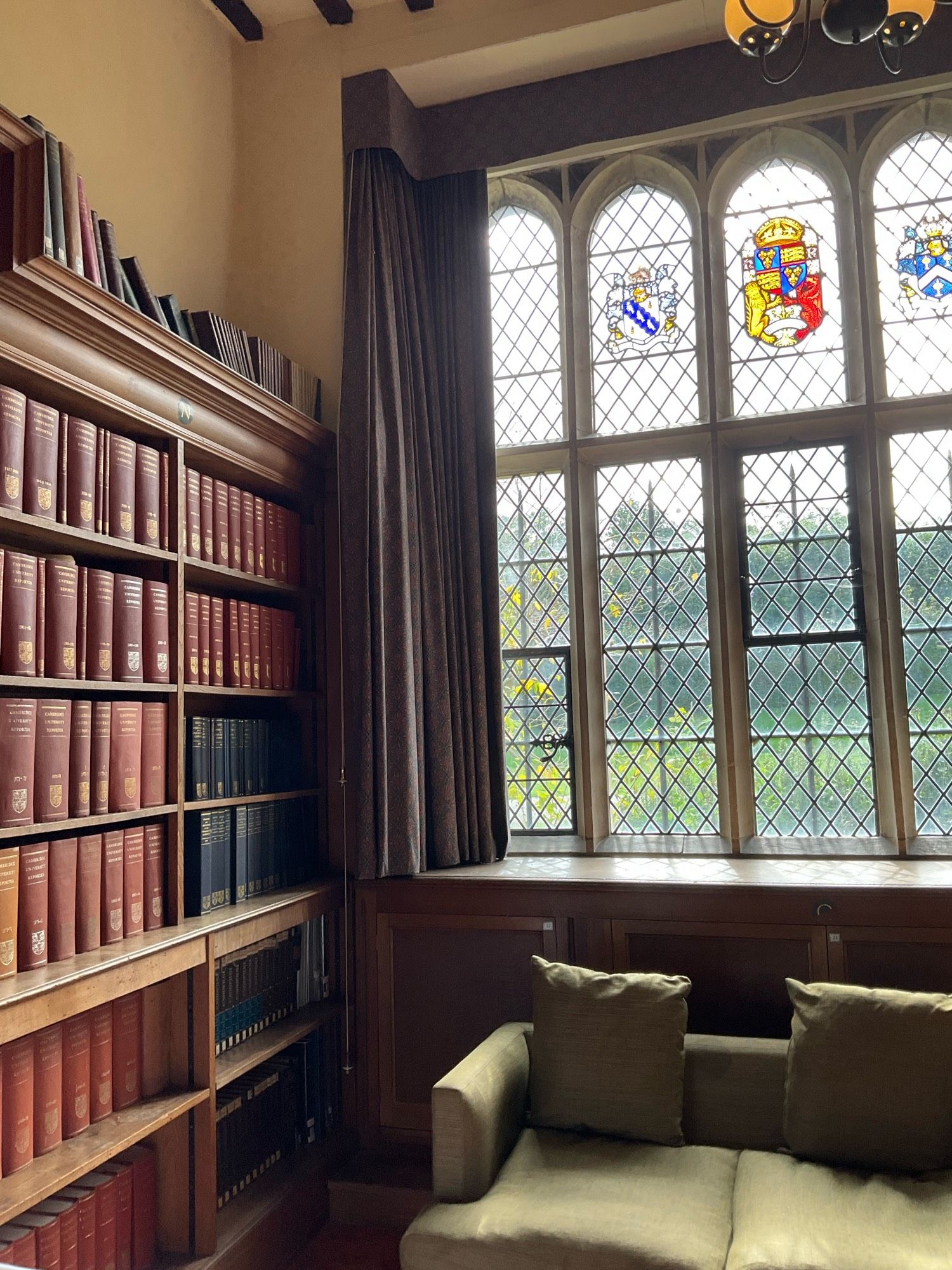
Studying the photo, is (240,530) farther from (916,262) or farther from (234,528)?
(916,262)

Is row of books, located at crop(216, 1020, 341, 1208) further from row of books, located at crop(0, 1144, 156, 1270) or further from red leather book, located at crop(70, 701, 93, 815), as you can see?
red leather book, located at crop(70, 701, 93, 815)

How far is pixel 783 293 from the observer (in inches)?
135

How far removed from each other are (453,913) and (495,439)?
64.4 inches

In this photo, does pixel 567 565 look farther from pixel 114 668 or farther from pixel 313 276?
pixel 114 668

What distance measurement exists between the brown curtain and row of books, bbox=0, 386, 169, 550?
78 centimetres

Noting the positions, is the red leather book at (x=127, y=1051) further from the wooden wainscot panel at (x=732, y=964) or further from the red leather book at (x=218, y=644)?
the wooden wainscot panel at (x=732, y=964)

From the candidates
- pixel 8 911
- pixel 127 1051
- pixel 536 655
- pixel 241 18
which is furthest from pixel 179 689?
pixel 241 18

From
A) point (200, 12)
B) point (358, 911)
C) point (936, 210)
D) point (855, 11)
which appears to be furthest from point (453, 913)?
point (200, 12)

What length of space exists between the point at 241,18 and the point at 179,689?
98.6 inches

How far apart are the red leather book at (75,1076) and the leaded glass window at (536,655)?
1672 mm

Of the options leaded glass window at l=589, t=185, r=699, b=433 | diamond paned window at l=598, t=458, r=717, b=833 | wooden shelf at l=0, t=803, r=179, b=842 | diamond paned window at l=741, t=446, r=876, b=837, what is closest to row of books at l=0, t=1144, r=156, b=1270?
wooden shelf at l=0, t=803, r=179, b=842

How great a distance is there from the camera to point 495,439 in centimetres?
360

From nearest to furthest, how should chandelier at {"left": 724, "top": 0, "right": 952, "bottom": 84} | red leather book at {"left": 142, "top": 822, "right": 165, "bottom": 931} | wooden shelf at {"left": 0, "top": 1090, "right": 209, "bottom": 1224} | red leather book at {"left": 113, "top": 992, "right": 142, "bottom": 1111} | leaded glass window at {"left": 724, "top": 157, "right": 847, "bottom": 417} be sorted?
1. chandelier at {"left": 724, "top": 0, "right": 952, "bottom": 84}
2. wooden shelf at {"left": 0, "top": 1090, "right": 209, "bottom": 1224}
3. red leather book at {"left": 113, "top": 992, "right": 142, "bottom": 1111}
4. red leather book at {"left": 142, "top": 822, "right": 165, "bottom": 931}
5. leaded glass window at {"left": 724, "top": 157, "right": 847, "bottom": 417}

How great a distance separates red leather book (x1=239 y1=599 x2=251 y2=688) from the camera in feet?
9.52
